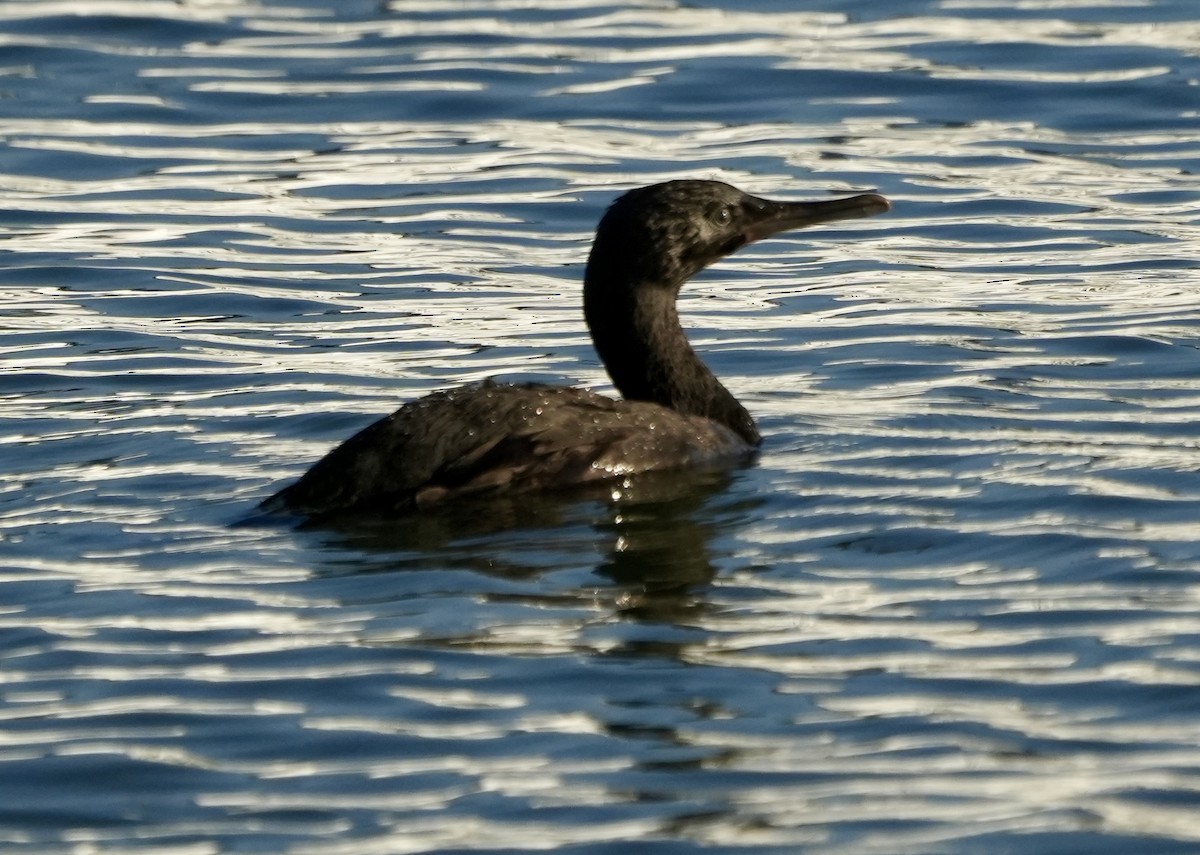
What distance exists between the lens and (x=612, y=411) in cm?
909

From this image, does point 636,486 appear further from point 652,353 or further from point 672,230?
point 672,230

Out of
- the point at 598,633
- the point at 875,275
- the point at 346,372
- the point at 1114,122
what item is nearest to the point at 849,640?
the point at 598,633

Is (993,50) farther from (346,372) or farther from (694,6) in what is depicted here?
(346,372)

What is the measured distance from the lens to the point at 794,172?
1555 cm

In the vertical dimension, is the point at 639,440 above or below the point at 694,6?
below

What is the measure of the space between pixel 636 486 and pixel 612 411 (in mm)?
326

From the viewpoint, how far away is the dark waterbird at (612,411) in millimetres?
8430

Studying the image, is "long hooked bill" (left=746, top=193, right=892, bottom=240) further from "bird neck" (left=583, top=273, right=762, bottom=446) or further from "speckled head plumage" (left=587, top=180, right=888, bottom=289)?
Result: "bird neck" (left=583, top=273, right=762, bottom=446)

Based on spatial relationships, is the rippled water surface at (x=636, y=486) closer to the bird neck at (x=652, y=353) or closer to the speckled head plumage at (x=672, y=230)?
the bird neck at (x=652, y=353)

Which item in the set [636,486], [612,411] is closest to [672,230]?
[612,411]

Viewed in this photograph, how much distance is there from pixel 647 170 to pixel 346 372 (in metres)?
4.90

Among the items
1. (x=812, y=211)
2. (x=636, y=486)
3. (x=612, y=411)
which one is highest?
(x=812, y=211)

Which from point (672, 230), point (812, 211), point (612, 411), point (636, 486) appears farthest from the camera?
point (812, 211)

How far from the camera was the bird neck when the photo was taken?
382 inches
